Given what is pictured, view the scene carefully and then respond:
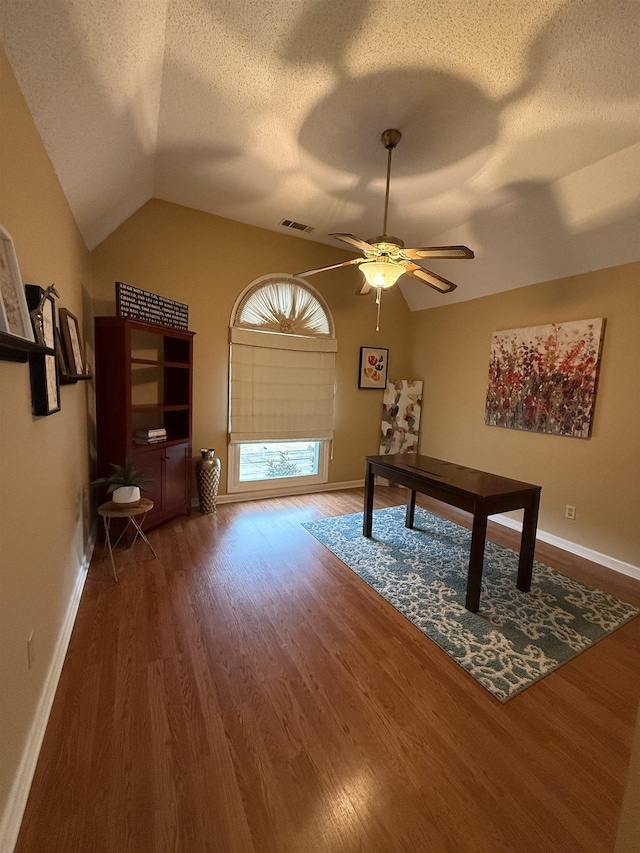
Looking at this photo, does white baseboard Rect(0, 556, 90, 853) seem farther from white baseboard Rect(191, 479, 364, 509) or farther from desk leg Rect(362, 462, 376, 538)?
desk leg Rect(362, 462, 376, 538)

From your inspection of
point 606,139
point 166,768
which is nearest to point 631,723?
point 166,768

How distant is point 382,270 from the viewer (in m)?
2.29

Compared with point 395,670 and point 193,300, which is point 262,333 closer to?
point 193,300

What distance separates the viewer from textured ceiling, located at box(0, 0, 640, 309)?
1.51m

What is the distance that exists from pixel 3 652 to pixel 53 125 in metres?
2.09

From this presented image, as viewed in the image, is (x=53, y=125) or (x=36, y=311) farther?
(x=53, y=125)

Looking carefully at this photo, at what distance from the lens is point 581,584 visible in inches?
104

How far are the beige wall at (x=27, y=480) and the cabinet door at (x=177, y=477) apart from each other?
3.82 ft

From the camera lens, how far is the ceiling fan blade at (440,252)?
2070 millimetres

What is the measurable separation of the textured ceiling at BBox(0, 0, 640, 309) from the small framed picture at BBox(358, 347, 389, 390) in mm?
1720

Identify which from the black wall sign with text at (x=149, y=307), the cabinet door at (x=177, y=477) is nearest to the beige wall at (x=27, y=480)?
the black wall sign with text at (x=149, y=307)

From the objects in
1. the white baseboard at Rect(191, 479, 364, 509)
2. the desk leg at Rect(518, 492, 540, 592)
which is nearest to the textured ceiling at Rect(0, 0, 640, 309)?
the desk leg at Rect(518, 492, 540, 592)

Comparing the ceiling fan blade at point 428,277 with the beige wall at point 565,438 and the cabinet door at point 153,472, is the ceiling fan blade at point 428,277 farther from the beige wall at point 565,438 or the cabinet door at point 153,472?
the cabinet door at point 153,472

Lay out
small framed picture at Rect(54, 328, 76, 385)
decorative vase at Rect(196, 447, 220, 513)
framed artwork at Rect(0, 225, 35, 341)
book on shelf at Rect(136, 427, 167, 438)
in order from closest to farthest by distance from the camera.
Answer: framed artwork at Rect(0, 225, 35, 341) < small framed picture at Rect(54, 328, 76, 385) < book on shelf at Rect(136, 427, 167, 438) < decorative vase at Rect(196, 447, 220, 513)
